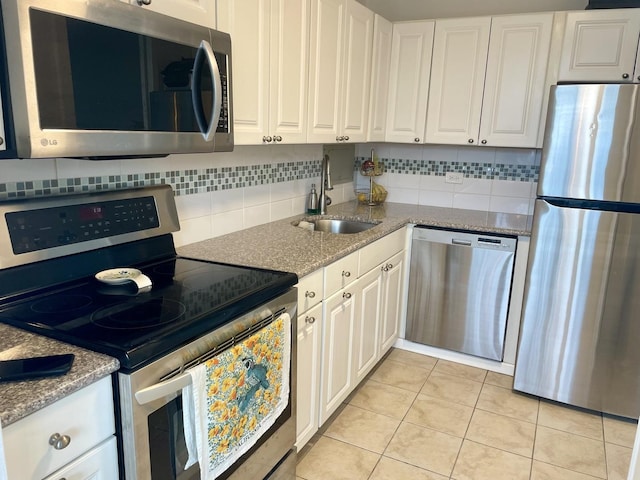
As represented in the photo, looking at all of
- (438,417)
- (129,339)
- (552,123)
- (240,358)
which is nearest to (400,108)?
(552,123)

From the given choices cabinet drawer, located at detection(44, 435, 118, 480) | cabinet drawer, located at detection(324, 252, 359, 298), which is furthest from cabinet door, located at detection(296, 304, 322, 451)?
cabinet drawer, located at detection(44, 435, 118, 480)

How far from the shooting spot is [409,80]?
3148 millimetres

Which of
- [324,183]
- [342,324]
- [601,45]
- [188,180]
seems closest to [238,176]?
[188,180]

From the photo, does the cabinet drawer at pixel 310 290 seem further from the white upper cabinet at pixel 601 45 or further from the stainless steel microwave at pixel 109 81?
the white upper cabinet at pixel 601 45

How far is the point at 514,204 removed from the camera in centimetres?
324

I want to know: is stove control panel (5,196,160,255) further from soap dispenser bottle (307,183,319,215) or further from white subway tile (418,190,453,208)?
white subway tile (418,190,453,208)

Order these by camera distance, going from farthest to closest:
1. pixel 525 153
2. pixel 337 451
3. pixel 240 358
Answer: pixel 525 153, pixel 337 451, pixel 240 358

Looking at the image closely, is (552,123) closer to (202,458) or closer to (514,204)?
(514,204)

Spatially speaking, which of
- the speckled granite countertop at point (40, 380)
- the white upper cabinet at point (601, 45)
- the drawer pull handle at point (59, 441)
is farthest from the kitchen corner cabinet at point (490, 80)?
the drawer pull handle at point (59, 441)

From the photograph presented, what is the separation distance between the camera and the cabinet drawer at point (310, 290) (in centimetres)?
180

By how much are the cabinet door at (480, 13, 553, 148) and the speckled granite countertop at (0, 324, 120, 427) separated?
2615 mm

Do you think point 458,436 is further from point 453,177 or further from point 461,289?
point 453,177

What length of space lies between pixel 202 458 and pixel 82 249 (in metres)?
0.74

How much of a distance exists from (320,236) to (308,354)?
0.62 m
